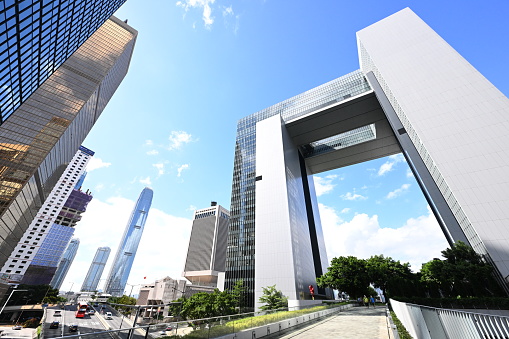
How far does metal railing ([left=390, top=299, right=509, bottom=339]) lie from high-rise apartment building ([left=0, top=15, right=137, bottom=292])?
123ft

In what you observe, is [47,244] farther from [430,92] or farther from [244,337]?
[430,92]

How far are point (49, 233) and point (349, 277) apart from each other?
160m

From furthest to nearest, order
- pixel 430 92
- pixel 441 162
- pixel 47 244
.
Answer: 1. pixel 47 244
2. pixel 430 92
3. pixel 441 162

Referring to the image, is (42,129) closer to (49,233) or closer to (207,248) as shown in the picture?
(207,248)

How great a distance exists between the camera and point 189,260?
368 ft

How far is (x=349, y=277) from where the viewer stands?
4125 centimetres

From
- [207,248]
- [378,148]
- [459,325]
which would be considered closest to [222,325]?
[459,325]

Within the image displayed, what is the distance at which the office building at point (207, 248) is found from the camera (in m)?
106

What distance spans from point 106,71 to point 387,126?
81.4 m

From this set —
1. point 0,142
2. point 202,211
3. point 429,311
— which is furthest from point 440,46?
point 202,211

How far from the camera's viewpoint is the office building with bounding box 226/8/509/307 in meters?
26.2

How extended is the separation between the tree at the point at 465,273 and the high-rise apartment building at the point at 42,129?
51962 mm

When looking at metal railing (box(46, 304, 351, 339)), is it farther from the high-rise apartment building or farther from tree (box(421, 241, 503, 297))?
the high-rise apartment building

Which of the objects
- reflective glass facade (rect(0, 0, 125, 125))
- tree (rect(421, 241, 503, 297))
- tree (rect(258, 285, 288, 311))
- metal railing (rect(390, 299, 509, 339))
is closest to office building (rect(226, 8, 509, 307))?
tree (rect(421, 241, 503, 297))
